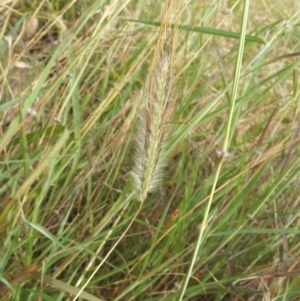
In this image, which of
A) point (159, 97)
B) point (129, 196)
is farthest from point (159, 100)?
point (129, 196)

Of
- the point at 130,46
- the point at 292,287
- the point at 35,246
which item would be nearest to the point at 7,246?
the point at 35,246

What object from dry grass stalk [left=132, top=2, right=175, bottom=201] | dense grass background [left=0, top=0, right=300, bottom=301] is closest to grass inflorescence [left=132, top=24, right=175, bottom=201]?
dry grass stalk [left=132, top=2, right=175, bottom=201]

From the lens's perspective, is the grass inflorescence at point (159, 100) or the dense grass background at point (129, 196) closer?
the grass inflorescence at point (159, 100)

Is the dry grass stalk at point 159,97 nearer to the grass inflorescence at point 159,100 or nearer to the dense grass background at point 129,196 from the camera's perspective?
the grass inflorescence at point 159,100

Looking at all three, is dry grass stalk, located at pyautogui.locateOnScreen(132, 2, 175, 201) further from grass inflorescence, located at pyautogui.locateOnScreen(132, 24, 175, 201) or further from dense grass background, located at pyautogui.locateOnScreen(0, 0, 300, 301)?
dense grass background, located at pyautogui.locateOnScreen(0, 0, 300, 301)

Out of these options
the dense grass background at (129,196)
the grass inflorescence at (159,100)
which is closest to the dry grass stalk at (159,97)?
the grass inflorescence at (159,100)

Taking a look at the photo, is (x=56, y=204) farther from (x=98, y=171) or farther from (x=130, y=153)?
(x=130, y=153)

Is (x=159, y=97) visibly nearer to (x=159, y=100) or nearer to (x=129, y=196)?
(x=159, y=100)

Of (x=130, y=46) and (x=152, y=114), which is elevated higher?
(x=152, y=114)

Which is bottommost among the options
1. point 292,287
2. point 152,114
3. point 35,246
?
point 35,246
